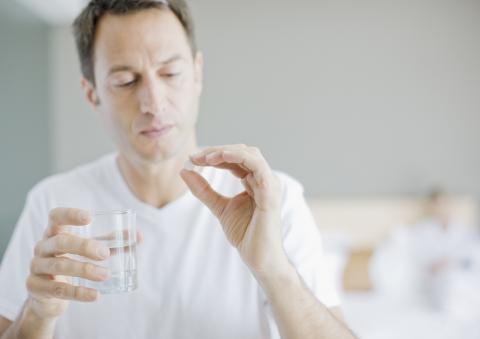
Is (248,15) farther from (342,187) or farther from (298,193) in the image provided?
(298,193)

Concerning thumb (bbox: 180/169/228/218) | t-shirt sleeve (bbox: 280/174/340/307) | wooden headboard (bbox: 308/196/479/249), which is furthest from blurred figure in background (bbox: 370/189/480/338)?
thumb (bbox: 180/169/228/218)

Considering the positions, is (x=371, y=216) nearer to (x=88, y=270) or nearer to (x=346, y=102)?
(x=346, y=102)

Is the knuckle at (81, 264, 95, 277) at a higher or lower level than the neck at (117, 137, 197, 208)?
lower

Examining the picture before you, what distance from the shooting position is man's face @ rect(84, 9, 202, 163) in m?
1.24

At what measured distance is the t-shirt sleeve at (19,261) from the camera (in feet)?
4.13

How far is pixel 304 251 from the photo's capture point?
1.25 meters

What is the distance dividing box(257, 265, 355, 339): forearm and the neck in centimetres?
43

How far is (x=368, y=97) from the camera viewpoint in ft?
13.6

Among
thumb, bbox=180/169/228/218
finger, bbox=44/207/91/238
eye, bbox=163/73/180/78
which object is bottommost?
finger, bbox=44/207/91/238

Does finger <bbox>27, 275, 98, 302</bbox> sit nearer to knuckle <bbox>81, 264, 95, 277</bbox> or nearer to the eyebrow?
knuckle <bbox>81, 264, 95, 277</bbox>

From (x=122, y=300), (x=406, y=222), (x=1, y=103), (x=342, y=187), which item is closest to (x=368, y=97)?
(x=342, y=187)

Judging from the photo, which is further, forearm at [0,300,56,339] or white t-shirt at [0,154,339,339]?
white t-shirt at [0,154,339,339]

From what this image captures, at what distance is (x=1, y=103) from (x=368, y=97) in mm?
2755

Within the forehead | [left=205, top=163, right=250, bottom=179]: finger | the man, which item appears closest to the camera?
[left=205, top=163, right=250, bottom=179]: finger
